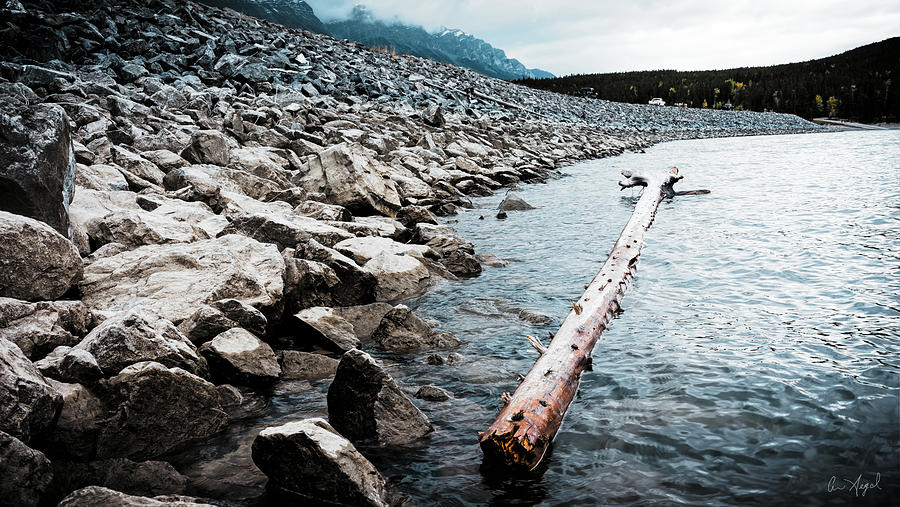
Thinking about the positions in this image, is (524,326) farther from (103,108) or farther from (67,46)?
(67,46)

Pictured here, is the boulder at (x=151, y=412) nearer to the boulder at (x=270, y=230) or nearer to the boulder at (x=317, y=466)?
the boulder at (x=317, y=466)

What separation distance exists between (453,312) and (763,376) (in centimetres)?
355

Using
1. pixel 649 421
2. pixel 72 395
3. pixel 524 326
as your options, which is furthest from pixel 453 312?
pixel 72 395

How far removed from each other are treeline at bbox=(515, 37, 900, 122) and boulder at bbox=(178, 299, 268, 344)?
77.9 meters

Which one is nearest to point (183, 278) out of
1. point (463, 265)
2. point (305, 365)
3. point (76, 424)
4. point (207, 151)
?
point (305, 365)

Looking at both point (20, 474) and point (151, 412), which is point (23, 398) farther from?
point (151, 412)

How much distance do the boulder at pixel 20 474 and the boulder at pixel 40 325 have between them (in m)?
1.26

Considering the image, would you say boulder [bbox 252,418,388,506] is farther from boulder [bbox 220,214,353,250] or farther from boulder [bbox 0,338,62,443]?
boulder [bbox 220,214,353,250]

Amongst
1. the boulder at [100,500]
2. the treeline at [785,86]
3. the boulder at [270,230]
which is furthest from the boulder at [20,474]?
the treeline at [785,86]

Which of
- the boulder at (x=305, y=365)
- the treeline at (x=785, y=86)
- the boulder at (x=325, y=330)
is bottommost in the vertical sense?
the boulder at (x=305, y=365)

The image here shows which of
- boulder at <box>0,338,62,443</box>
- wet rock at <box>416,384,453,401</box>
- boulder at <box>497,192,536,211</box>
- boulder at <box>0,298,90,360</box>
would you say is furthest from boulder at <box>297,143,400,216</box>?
boulder at <box>0,338,62,443</box>

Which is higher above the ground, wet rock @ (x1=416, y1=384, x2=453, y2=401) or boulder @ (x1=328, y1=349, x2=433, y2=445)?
boulder @ (x1=328, y1=349, x2=433, y2=445)

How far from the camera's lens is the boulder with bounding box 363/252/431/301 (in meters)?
7.21

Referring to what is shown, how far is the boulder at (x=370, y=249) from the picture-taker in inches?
293
